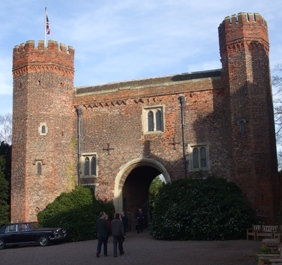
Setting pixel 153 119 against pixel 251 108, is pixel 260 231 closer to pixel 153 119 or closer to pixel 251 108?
pixel 251 108

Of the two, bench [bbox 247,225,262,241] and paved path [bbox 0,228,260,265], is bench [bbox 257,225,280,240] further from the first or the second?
paved path [bbox 0,228,260,265]

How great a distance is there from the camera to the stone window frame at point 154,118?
2498cm

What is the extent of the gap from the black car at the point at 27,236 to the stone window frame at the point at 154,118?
795 cm

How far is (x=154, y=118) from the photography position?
25219 millimetres

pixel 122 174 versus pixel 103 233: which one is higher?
pixel 122 174

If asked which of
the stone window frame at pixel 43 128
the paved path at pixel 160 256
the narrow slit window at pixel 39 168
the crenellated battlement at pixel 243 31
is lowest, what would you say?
the paved path at pixel 160 256

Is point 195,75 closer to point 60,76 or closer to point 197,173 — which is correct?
point 197,173

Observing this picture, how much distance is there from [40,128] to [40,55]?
14.8 ft

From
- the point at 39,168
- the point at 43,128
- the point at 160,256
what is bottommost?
the point at 160,256

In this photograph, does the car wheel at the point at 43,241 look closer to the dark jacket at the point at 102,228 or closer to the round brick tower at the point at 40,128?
the round brick tower at the point at 40,128

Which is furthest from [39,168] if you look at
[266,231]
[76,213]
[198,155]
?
[266,231]

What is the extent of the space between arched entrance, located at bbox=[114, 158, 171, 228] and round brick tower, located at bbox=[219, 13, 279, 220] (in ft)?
14.8

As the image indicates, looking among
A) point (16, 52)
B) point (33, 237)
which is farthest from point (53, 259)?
point (16, 52)

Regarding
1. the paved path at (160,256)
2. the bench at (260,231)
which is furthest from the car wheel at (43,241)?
the bench at (260,231)
